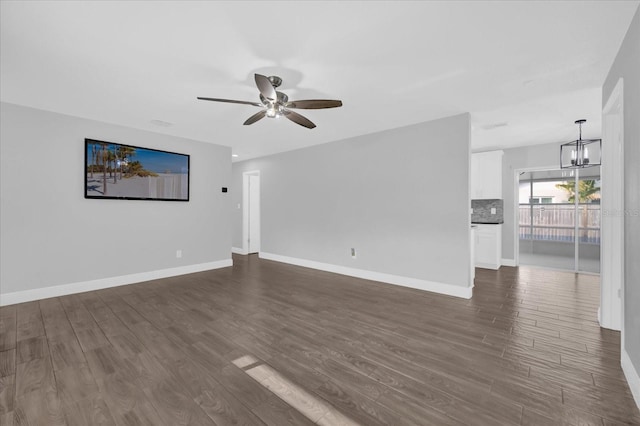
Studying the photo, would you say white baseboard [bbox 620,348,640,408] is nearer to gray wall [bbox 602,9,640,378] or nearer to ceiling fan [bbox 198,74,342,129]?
gray wall [bbox 602,9,640,378]

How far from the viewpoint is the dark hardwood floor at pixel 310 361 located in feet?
5.41

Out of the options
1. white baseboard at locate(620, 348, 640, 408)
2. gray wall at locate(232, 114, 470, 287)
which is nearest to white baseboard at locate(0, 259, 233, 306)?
gray wall at locate(232, 114, 470, 287)

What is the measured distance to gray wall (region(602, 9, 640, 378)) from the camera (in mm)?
1787

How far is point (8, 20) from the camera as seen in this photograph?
1.94 meters

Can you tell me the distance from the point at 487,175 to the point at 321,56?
195 inches

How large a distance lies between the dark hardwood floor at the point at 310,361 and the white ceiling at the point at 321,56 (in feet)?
8.14

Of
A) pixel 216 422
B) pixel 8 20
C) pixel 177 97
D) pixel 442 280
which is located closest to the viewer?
pixel 216 422

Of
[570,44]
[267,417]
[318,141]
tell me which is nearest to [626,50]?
[570,44]

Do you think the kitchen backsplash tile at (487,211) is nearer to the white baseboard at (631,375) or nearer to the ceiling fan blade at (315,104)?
the white baseboard at (631,375)

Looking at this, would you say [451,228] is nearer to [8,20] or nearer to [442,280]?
[442,280]

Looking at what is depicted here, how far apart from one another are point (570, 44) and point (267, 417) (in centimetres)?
343

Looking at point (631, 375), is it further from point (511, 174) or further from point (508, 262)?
point (511, 174)

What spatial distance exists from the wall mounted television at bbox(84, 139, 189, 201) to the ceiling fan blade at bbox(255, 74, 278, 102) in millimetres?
3059

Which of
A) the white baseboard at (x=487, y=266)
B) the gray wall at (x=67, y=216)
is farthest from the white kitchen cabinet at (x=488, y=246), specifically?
the gray wall at (x=67, y=216)
